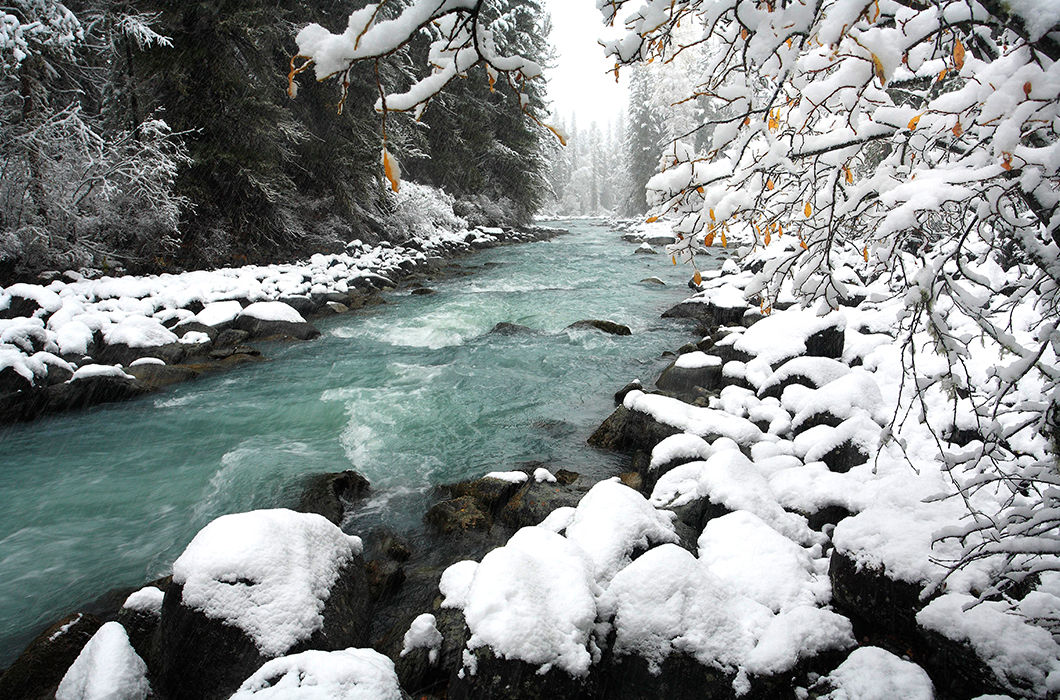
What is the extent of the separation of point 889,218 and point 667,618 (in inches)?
88.1

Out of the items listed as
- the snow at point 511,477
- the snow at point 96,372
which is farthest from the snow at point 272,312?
the snow at point 511,477

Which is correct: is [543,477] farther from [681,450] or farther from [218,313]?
[218,313]

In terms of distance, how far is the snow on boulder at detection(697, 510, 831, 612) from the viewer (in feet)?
10.1

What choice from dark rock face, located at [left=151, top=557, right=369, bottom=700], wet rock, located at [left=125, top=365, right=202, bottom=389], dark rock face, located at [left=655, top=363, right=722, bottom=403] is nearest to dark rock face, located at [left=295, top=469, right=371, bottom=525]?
dark rock face, located at [left=151, top=557, right=369, bottom=700]

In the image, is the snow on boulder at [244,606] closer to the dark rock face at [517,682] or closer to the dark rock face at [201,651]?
the dark rock face at [201,651]

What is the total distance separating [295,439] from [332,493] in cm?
197

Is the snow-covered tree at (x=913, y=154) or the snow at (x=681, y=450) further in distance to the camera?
the snow at (x=681, y=450)

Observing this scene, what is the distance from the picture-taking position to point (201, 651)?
306 cm

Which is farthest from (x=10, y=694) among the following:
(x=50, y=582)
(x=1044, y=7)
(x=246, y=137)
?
(x=246, y=137)

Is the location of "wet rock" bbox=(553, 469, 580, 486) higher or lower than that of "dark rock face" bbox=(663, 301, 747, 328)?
lower

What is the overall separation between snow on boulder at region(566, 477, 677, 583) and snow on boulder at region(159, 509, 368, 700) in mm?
1741

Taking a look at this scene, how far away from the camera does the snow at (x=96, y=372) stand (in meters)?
7.77

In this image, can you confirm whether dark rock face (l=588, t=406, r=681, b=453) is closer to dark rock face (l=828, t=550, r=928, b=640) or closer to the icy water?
the icy water

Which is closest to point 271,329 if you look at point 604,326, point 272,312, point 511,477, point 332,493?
point 272,312
